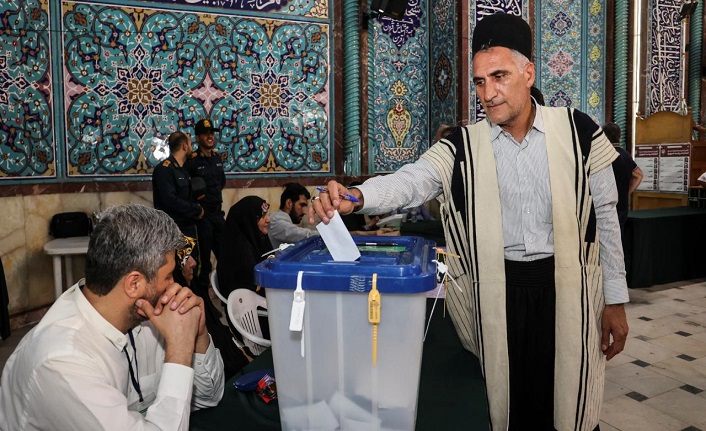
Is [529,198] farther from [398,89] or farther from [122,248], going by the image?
[398,89]

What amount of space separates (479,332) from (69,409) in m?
1.05

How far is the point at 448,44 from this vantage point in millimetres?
6055

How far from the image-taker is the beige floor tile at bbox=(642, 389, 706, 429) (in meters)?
2.90

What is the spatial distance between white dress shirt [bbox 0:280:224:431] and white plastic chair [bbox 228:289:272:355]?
1.09 m

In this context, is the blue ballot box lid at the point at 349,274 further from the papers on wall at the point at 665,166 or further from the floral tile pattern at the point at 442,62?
the papers on wall at the point at 665,166

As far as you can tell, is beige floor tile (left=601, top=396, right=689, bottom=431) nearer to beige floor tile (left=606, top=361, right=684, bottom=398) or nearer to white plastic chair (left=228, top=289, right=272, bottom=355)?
beige floor tile (left=606, top=361, right=684, bottom=398)

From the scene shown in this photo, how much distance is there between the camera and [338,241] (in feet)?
3.76

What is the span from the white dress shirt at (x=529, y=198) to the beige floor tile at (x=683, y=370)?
91.4 inches

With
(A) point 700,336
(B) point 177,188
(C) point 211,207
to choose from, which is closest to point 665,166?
(A) point 700,336

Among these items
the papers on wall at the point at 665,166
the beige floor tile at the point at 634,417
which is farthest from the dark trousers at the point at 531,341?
the papers on wall at the point at 665,166

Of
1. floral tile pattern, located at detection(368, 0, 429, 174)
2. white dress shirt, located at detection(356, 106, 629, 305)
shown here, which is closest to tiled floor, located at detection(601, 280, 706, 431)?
white dress shirt, located at detection(356, 106, 629, 305)

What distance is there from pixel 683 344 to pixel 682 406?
45.2 inches

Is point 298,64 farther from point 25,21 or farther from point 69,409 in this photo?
point 69,409

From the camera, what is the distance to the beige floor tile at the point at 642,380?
328 centimetres
